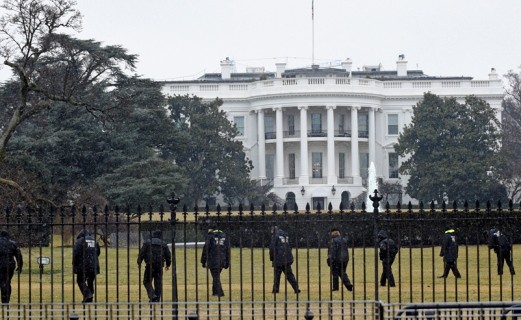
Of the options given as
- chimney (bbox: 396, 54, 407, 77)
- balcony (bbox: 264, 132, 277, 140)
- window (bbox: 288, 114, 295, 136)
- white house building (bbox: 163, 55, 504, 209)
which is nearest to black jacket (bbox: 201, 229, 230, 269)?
white house building (bbox: 163, 55, 504, 209)

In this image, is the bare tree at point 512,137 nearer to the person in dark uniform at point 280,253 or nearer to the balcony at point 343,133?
the balcony at point 343,133

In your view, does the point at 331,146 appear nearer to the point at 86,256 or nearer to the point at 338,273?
the point at 338,273

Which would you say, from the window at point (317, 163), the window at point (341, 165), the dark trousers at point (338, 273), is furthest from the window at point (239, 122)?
the dark trousers at point (338, 273)

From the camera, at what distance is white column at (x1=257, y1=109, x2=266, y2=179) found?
10000 centimetres

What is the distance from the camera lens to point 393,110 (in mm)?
103875

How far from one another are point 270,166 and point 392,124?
30.2 feet

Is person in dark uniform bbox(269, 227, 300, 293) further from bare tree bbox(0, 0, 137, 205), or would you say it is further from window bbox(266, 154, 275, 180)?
window bbox(266, 154, 275, 180)

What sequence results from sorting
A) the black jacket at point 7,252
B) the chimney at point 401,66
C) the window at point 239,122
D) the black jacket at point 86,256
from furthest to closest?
the chimney at point 401,66 < the window at point 239,122 < the black jacket at point 7,252 < the black jacket at point 86,256

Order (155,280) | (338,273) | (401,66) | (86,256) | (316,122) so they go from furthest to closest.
→ (401,66)
(316,122)
(338,273)
(86,256)
(155,280)

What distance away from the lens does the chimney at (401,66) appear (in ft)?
361

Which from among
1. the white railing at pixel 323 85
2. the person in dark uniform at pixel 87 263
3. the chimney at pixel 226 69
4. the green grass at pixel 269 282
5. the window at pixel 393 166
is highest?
the chimney at pixel 226 69

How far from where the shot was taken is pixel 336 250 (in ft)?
93.7

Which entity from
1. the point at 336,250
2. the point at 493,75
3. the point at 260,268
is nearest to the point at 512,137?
the point at 493,75

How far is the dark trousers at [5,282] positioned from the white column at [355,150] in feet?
240
